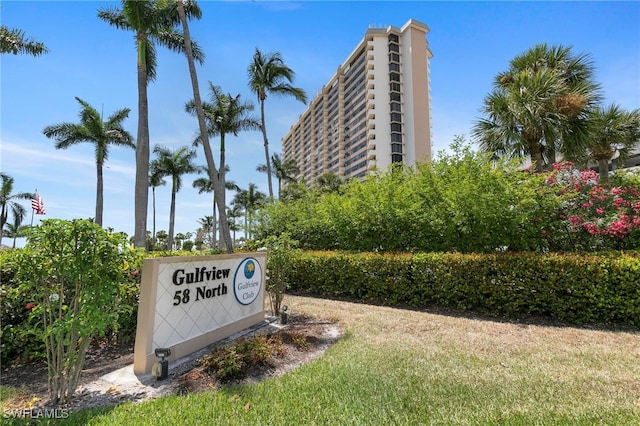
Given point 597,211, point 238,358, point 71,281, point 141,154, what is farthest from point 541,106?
point 141,154

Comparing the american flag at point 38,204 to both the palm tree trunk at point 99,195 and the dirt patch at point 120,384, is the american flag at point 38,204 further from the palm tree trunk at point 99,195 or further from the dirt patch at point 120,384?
the palm tree trunk at point 99,195

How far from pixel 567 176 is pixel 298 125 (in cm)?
8782

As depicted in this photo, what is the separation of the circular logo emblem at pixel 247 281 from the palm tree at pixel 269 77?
40.4ft

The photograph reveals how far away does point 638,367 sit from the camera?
141 inches

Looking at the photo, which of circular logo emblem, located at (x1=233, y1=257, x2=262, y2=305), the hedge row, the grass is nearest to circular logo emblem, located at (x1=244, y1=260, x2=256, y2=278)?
circular logo emblem, located at (x1=233, y1=257, x2=262, y2=305)

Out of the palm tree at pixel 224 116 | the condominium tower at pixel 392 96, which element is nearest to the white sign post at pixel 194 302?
the palm tree at pixel 224 116

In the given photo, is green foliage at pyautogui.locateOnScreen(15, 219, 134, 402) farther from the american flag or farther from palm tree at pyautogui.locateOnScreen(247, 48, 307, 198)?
palm tree at pyautogui.locateOnScreen(247, 48, 307, 198)

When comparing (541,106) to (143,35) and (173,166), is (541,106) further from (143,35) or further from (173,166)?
(173,166)

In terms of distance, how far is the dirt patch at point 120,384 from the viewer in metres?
2.97

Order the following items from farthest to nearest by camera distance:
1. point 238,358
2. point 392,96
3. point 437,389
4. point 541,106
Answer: point 392,96
point 541,106
point 238,358
point 437,389

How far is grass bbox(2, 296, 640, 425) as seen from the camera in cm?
257

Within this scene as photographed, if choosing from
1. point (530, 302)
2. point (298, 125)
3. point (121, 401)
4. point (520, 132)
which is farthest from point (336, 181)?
point (298, 125)

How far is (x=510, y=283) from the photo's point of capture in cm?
617

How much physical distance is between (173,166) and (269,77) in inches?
652
